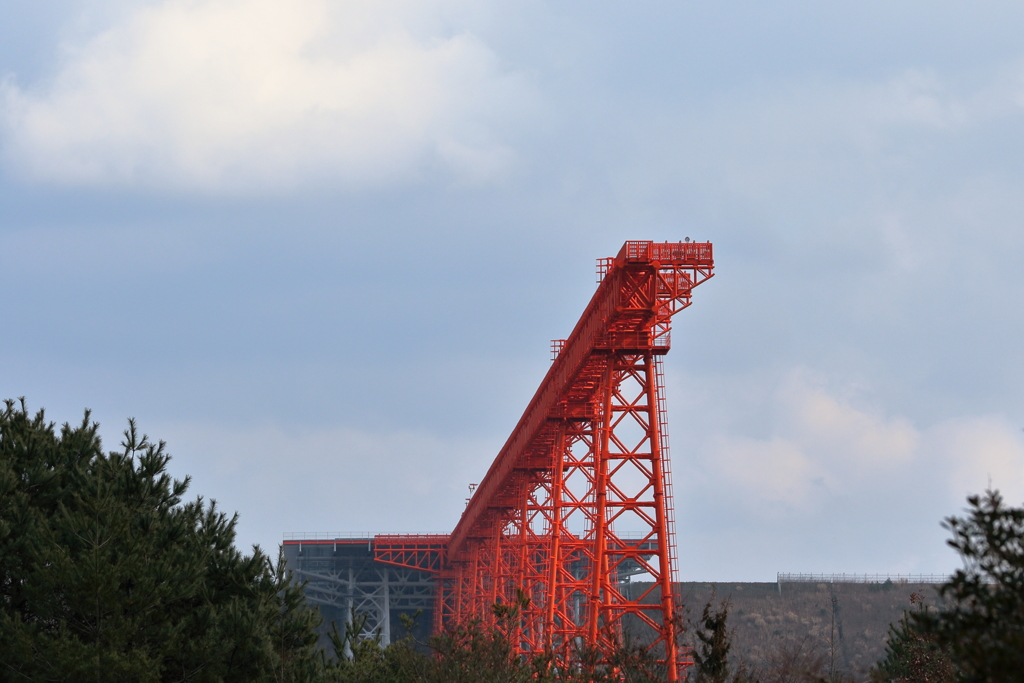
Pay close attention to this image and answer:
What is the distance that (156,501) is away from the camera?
859 inches

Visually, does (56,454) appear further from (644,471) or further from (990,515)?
(990,515)

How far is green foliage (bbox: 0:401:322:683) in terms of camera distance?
1839cm

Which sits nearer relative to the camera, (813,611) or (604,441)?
(604,441)

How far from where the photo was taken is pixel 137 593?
61.5 ft

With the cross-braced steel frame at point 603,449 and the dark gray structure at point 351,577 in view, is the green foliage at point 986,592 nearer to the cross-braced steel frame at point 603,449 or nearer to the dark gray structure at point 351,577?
the cross-braced steel frame at point 603,449

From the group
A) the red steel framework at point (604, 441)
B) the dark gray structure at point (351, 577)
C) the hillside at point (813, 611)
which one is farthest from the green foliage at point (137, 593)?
the hillside at point (813, 611)

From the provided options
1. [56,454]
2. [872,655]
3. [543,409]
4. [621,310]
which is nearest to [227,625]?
[56,454]

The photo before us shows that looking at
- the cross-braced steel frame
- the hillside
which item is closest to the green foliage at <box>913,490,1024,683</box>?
the cross-braced steel frame

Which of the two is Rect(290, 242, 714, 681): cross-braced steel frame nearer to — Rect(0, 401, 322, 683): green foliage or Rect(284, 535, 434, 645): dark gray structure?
Rect(0, 401, 322, 683): green foliage

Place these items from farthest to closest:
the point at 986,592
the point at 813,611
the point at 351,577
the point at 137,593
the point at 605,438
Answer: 1. the point at 813,611
2. the point at 351,577
3. the point at 605,438
4. the point at 137,593
5. the point at 986,592

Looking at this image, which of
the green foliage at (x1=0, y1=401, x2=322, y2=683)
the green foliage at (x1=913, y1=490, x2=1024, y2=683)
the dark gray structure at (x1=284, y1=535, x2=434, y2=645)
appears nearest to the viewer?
the green foliage at (x1=913, y1=490, x2=1024, y2=683)

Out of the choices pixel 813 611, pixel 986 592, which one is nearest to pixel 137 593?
pixel 986 592

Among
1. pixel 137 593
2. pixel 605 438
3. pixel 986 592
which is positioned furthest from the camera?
pixel 605 438

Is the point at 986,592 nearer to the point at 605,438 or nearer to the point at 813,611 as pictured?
the point at 605,438
